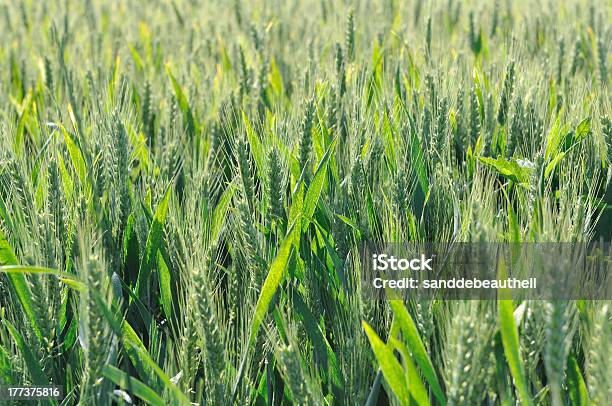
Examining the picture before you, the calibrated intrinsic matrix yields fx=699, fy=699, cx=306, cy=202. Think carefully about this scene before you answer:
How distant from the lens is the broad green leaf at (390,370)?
2.66 feet

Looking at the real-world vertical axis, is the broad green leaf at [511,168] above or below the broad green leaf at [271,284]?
above

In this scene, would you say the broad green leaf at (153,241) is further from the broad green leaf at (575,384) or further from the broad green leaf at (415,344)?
the broad green leaf at (575,384)

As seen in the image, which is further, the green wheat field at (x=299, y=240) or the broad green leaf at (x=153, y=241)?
the broad green leaf at (x=153, y=241)

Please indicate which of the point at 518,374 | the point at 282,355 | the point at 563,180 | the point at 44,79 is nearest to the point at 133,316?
the point at 282,355

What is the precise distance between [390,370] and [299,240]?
333mm

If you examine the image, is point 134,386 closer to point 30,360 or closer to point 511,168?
point 30,360

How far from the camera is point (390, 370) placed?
0.82 metres

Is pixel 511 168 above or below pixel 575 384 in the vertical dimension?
above

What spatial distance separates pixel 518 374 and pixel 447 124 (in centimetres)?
63

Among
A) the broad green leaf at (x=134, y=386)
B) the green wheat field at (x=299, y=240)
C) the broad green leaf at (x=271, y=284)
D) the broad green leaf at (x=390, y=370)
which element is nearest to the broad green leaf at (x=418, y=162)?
the green wheat field at (x=299, y=240)

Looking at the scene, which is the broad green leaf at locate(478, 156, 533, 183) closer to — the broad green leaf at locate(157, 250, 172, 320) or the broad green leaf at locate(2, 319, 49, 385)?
the broad green leaf at locate(157, 250, 172, 320)

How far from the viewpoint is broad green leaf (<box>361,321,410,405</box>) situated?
0.81 m

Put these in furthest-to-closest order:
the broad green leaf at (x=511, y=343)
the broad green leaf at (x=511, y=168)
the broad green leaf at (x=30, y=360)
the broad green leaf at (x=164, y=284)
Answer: the broad green leaf at (x=511, y=168)
the broad green leaf at (x=164, y=284)
the broad green leaf at (x=30, y=360)
the broad green leaf at (x=511, y=343)

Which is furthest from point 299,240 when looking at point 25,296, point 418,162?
point 25,296
